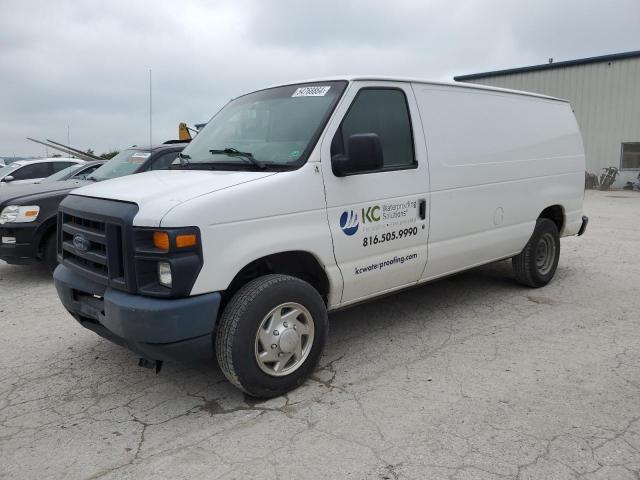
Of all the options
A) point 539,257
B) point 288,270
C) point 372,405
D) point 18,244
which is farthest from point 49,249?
point 539,257

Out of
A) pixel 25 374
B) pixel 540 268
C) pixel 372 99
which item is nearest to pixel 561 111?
pixel 540 268

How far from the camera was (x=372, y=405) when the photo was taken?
11.4 ft

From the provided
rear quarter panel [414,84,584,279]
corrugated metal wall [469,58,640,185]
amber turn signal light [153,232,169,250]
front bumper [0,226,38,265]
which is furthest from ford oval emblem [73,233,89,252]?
corrugated metal wall [469,58,640,185]

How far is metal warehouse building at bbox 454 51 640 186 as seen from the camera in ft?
67.9

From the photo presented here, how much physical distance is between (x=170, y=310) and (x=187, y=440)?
0.75 metres

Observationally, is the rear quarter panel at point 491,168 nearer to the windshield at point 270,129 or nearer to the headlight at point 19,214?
the windshield at point 270,129

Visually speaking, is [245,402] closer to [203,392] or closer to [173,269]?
[203,392]

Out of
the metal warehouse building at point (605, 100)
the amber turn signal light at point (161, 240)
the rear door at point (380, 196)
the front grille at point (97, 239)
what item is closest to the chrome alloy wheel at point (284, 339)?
the rear door at point (380, 196)

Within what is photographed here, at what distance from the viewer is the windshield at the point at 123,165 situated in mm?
7367

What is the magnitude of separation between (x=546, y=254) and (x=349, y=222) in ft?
11.0

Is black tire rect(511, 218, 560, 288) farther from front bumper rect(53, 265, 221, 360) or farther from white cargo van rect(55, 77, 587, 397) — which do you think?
front bumper rect(53, 265, 221, 360)

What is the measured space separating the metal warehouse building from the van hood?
21.5m

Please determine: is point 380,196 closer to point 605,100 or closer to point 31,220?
point 31,220

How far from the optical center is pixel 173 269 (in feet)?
10.0
